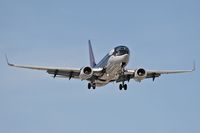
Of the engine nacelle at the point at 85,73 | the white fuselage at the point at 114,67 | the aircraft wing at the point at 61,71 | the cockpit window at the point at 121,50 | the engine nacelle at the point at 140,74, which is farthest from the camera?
the aircraft wing at the point at 61,71

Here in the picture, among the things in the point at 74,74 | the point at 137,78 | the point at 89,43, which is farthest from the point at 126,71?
the point at 89,43

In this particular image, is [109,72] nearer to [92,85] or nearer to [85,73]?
[85,73]

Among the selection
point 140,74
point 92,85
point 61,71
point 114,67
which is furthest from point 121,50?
point 61,71

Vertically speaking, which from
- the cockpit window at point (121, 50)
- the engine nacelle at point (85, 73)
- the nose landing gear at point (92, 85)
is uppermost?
the cockpit window at point (121, 50)

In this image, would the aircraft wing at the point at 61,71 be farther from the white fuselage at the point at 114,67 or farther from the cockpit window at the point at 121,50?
the cockpit window at the point at 121,50

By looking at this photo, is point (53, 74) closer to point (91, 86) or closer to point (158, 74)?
point (91, 86)

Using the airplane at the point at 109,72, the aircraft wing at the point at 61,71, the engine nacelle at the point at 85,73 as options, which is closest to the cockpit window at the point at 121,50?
the airplane at the point at 109,72

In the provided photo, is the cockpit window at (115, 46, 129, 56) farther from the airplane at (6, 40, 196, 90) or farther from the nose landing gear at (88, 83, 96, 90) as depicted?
the nose landing gear at (88, 83, 96, 90)

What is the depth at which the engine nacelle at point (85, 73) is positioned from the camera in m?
66.9

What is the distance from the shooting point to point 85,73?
220 ft

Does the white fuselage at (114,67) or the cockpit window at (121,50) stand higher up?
the cockpit window at (121,50)

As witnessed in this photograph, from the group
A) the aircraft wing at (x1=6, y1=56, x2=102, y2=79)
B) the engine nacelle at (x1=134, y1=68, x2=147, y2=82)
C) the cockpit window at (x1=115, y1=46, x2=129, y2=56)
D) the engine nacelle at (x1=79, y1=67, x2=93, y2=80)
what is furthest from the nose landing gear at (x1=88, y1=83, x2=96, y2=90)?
the cockpit window at (x1=115, y1=46, x2=129, y2=56)

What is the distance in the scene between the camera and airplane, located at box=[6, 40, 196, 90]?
64938mm

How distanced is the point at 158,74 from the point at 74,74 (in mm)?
11337
